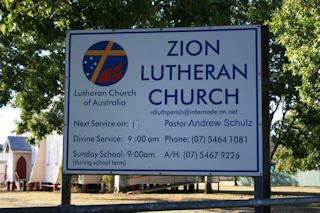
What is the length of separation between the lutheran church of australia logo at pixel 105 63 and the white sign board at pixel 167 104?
10mm

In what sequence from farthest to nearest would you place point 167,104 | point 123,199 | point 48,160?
point 48,160 → point 123,199 → point 167,104

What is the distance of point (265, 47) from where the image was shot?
399 centimetres

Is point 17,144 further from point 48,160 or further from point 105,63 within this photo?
point 105,63

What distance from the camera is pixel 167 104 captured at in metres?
3.97

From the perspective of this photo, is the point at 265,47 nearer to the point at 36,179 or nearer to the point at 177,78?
the point at 177,78

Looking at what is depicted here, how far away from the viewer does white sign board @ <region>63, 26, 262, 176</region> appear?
3893 mm

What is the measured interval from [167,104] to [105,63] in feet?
2.57

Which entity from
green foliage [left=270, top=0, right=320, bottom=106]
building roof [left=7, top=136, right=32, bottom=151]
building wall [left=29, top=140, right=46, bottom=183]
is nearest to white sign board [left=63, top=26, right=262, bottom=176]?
green foliage [left=270, top=0, right=320, bottom=106]

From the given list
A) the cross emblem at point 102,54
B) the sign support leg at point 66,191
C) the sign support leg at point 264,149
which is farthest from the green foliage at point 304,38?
the sign support leg at point 66,191

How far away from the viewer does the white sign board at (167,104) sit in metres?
3.89

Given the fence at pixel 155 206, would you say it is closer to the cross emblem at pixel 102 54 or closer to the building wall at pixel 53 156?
the cross emblem at pixel 102 54

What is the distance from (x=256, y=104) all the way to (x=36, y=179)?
107 feet

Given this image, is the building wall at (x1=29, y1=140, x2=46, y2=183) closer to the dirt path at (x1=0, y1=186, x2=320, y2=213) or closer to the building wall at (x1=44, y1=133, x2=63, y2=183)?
the building wall at (x1=44, y1=133, x2=63, y2=183)

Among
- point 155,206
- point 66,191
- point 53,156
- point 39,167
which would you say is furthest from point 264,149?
point 39,167
